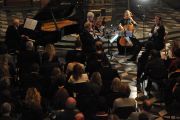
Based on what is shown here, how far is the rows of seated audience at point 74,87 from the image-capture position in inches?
337

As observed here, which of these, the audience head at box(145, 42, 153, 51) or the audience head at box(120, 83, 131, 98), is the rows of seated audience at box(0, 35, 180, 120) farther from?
the audience head at box(145, 42, 153, 51)

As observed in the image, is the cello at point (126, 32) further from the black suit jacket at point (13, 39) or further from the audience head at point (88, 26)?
the black suit jacket at point (13, 39)

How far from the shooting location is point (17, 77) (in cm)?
1129

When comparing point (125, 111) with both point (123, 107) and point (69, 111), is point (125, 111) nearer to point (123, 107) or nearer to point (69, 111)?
point (123, 107)

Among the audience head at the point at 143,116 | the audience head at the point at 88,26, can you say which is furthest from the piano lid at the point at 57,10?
the audience head at the point at 143,116

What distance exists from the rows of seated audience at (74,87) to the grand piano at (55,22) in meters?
2.56

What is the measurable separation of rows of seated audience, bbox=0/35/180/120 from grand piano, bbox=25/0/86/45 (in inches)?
101

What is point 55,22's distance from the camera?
14344 millimetres

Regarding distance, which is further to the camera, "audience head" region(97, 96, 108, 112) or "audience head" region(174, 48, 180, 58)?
"audience head" region(174, 48, 180, 58)

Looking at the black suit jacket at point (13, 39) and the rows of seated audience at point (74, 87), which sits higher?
the black suit jacket at point (13, 39)

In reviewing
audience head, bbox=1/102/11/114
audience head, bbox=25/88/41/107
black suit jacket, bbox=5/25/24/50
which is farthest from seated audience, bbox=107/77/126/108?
black suit jacket, bbox=5/25/24/50

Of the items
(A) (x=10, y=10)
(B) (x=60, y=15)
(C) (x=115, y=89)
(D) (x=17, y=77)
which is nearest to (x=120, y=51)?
(B) (x=60, y=15)

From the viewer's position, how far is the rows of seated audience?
856 cm

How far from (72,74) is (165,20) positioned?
11394 millimetres
